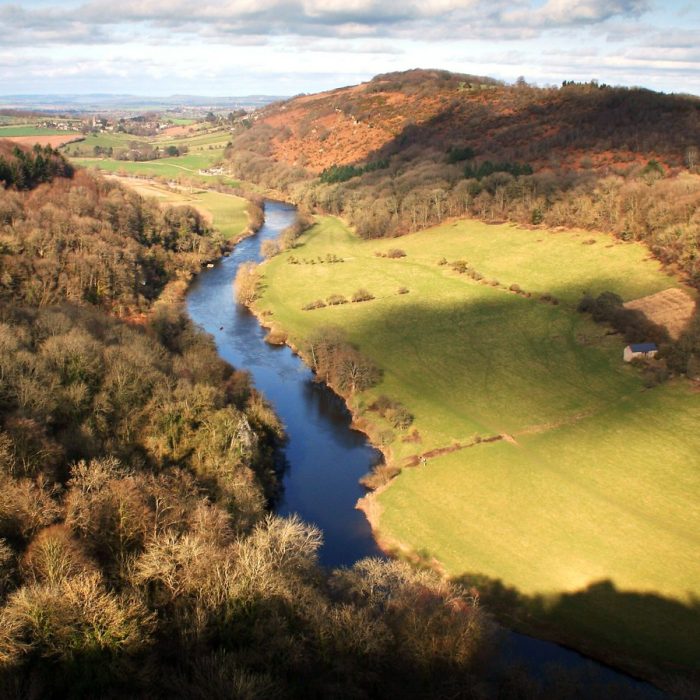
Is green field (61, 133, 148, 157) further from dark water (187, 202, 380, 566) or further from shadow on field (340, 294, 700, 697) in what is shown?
shadow on field (340, 294, 700, 697)

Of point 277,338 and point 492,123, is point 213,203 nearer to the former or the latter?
point 492,123

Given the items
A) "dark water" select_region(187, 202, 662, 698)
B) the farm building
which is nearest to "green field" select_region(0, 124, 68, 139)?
"dark water" select_region(187, 202, 662, 698)

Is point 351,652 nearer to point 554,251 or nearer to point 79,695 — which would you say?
point 79,695

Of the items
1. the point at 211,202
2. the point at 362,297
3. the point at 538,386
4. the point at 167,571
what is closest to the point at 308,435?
the point at 538,386

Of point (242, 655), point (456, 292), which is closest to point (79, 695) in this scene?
point (242, 655)

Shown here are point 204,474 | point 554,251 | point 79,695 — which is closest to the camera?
point 79,695

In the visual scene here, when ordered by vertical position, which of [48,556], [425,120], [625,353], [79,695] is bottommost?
[625,353]

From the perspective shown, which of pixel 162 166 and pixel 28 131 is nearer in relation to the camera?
pixel 162 166
